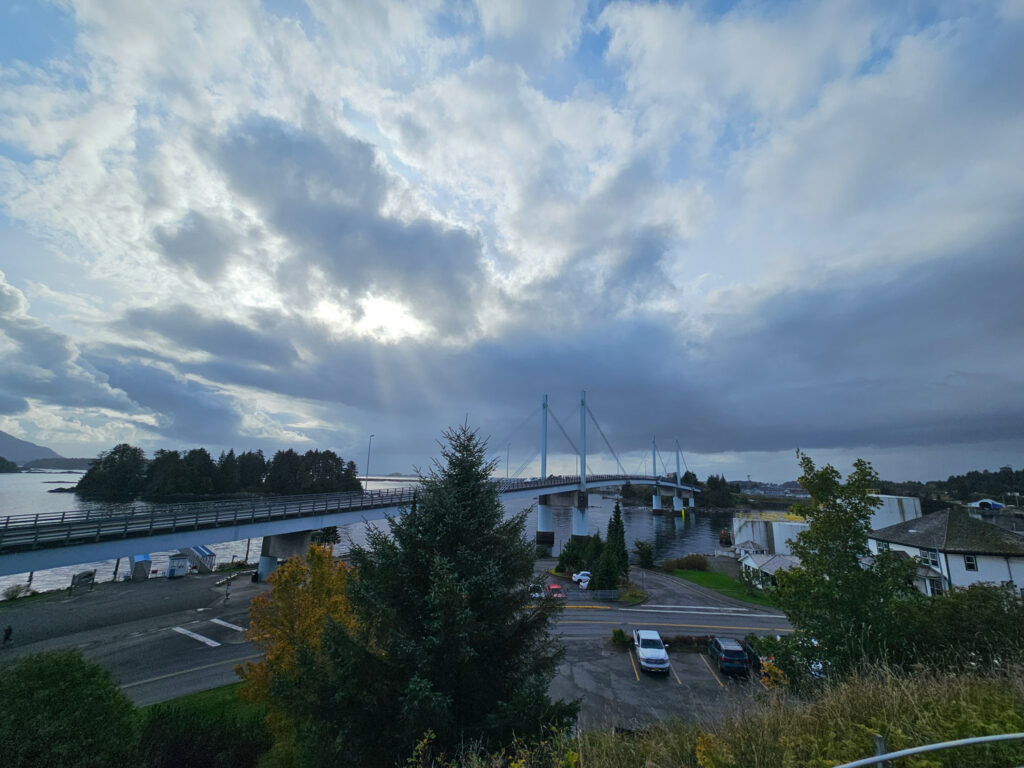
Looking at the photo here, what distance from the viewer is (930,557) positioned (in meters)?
28.9

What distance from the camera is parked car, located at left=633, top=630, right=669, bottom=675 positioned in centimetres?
1902

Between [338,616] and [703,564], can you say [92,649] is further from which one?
[703,564]

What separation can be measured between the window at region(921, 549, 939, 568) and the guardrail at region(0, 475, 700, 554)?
1172 inches

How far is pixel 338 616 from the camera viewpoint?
14.6 metres

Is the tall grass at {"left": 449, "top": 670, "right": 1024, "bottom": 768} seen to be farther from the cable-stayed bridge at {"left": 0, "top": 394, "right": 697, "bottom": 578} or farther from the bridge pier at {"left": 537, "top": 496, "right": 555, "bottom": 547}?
the bridge pier at {"left": 537, "top": 496, "right": 555, "bottom": 547}

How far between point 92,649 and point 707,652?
3028 cm

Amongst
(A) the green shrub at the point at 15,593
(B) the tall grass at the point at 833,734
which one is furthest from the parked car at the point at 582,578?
(A) the green shrub at the point at 15,593

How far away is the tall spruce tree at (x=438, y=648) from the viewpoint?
7.56m

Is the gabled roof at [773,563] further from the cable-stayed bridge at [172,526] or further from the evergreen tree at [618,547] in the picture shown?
the cable-stayed bridge at [172,526]

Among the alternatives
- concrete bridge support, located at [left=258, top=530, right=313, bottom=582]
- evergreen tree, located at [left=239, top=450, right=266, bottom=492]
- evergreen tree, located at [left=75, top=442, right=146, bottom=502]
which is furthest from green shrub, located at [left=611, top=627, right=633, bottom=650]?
evergreen tree, located at [left=75, top=442, right=146, bottom=502]

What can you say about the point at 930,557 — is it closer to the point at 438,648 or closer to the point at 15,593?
the point at 438,648

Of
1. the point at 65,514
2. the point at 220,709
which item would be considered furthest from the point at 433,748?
the point at 65,514

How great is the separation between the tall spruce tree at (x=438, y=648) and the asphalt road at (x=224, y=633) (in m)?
3.86

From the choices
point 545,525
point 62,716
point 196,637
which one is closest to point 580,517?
point 545,525
